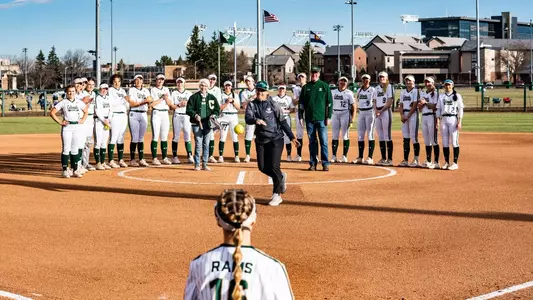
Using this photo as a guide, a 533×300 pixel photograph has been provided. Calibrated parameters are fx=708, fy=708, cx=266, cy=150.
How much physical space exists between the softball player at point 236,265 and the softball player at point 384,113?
14.9 meters

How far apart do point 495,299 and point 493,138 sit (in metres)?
21.5

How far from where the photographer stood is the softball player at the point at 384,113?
18.3 meters

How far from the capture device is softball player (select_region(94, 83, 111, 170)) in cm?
1728

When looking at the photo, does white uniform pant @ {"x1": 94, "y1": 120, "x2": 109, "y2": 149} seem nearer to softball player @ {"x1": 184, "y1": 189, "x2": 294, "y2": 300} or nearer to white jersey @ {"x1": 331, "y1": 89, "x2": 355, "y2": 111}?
white jersey @ {"x1": 331, "y1": 89, "x2": 355, "y2": 111}

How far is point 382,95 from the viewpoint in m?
18.4

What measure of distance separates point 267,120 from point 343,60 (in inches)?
5340

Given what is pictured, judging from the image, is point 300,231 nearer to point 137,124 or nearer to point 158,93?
point 137,124

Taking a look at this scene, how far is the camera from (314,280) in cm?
766

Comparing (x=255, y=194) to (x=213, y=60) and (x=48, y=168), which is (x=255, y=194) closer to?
(x=48, y=168)

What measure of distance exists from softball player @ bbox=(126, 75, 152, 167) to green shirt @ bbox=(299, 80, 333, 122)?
163 inches

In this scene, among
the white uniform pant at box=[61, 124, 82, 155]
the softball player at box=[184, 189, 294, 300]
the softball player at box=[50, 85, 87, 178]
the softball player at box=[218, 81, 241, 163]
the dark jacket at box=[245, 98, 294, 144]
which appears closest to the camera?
the softball player at box=[184, 189, 294, 300]

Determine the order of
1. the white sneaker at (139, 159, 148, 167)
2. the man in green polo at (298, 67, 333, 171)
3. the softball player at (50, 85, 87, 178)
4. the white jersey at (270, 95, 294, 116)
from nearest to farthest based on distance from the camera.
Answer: the softball player at (50, 85, 87, 178), the man in green polo at (298, 67, 333, 171), the white sneaker at (139, 159, 148, 167), the white jersey at (270, 95, 294, 116)

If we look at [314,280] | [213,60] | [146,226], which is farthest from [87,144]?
[213,60]

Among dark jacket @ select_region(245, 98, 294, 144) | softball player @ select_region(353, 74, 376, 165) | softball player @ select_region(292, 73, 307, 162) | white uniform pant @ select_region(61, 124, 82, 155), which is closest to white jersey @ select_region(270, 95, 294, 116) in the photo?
softball player @ select_region(292, 73, 307, 162)
